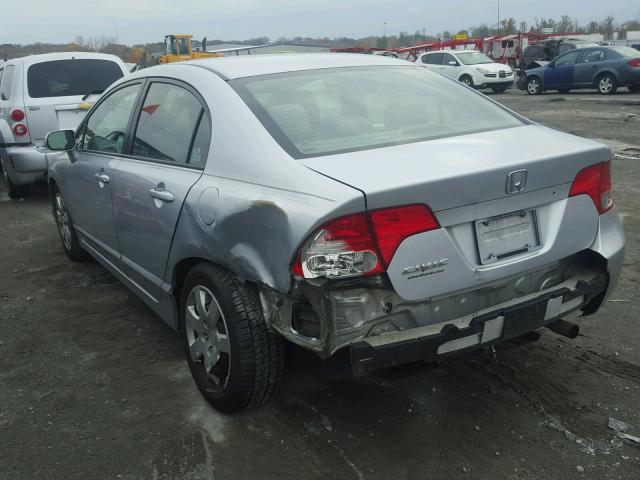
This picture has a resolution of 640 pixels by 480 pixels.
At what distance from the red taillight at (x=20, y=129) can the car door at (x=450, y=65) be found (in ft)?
62.0

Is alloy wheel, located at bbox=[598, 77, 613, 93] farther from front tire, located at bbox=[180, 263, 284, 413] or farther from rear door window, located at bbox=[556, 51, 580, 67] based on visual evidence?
front tire, located at bbox=[180, 263, 284, 413]

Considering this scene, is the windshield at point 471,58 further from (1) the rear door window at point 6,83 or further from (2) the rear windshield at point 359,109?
(2) the rear windshield at point 359,109

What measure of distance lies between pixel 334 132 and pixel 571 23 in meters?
78.5

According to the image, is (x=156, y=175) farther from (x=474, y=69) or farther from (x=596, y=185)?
(x=474, y=69)

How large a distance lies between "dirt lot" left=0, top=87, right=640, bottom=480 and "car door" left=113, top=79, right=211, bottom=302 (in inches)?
21.8

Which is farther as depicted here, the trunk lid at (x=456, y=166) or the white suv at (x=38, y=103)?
the white suv at (x=38, y=103)

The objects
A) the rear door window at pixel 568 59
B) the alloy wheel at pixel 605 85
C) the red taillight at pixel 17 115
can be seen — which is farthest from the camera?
the rear door window at pixel 568 59

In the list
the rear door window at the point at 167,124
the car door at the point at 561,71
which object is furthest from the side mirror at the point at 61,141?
the car door at the point at 561,71

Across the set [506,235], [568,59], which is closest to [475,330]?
[506,235]

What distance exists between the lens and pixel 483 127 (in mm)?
3113

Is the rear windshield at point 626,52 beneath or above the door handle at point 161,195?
above

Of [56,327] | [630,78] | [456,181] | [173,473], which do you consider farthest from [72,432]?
[630,78]

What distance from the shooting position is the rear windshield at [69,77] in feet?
26.8

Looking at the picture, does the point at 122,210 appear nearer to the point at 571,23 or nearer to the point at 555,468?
the point at 555,468
